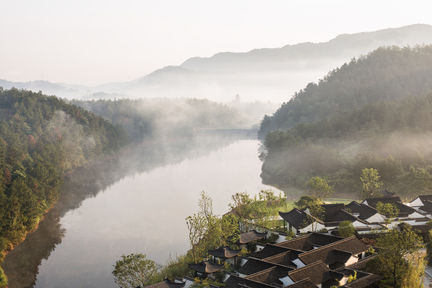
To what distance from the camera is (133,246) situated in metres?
34.7

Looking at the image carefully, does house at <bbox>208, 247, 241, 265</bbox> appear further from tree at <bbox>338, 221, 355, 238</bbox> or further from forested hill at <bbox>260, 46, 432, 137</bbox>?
forested hill at <bbox>260, 46, 432, 137</bbox>

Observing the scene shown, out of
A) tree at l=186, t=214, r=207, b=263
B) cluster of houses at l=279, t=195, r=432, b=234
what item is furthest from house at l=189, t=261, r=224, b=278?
cluster of houses at l=279, t=195, r=432, b=234

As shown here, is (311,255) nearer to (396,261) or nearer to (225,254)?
→ (396,261)

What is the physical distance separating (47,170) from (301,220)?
32.7 metres

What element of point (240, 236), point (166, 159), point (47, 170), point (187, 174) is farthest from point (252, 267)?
point (166, 159)

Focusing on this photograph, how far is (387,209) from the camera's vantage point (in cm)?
3269

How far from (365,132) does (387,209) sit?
40614 millimetres

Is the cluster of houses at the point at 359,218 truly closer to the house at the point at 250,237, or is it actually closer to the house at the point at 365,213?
the house at the point at 365,213

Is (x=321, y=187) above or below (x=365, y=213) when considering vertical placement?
above

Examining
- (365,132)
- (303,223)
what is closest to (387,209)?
(303,223)

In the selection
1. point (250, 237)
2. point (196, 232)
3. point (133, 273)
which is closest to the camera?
point (133, 273)

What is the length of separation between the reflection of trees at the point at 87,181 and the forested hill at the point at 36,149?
52.3 inches

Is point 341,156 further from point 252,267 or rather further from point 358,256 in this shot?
point 252,267

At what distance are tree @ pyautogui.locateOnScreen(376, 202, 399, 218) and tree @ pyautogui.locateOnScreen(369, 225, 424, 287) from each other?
9.26 meters
